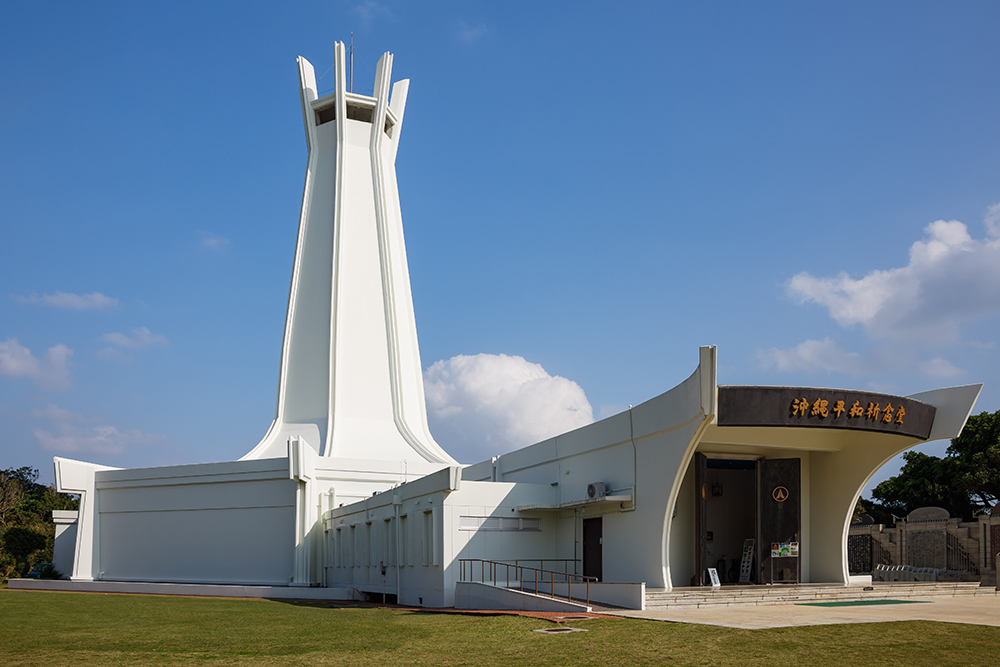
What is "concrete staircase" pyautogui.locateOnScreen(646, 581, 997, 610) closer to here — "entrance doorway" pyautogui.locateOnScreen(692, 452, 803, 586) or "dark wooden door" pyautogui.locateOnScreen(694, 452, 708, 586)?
"dark wooden door" pyautogui.locateOnScreen(694, 452, 708, 586)

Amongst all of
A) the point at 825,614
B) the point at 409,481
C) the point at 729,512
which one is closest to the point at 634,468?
the point at 729,512

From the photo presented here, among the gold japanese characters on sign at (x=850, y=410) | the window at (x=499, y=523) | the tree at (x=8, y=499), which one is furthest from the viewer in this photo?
the tree at (x=8, y=499)

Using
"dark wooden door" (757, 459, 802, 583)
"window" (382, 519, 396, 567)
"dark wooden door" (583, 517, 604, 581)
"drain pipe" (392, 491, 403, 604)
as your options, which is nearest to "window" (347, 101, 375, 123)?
"window" (382, 519, 396, 567)

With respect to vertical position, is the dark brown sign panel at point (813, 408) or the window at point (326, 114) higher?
the window at point (326, 114)

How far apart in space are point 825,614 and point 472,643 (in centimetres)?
701

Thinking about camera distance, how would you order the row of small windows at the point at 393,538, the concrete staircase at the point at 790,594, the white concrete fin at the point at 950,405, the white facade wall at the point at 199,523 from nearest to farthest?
1. the concrete staircase at the point at 790,594
2. the white concrete fin at the point at 950,405
3. the row of small windows at the point at 393,538
4. the white facade wall at the point at 199,523

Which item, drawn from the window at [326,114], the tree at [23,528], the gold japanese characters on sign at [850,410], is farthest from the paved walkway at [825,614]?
the tree at [23,528]

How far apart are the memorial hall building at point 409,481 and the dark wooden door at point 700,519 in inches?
2.3

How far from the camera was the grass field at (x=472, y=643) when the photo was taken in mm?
10836

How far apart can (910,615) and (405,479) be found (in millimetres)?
22917

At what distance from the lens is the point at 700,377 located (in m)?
18.5

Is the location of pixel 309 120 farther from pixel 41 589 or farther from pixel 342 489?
pixel 41 589

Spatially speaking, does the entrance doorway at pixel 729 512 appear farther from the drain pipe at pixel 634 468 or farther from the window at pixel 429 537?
the window at pixel 429 537

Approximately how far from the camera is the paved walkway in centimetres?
1432
